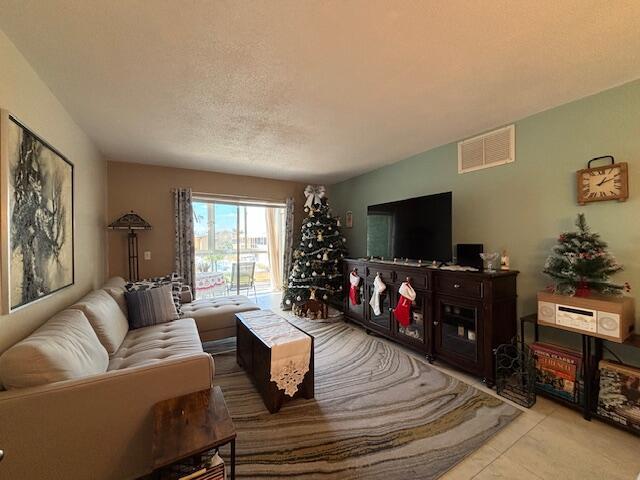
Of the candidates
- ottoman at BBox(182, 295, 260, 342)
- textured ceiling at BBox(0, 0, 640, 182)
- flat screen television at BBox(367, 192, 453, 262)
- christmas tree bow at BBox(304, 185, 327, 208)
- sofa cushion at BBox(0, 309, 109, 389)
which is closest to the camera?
sofa cushion at BBox(0, 309, 109, 389)

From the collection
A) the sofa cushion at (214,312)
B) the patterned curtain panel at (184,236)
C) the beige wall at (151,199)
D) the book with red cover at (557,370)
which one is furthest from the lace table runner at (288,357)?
the beige wall at (151,199)

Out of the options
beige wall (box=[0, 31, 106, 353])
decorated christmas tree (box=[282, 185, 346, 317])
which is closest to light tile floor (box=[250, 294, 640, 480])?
beige wall (box=[0, 31, 106, 353])

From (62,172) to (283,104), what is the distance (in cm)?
185

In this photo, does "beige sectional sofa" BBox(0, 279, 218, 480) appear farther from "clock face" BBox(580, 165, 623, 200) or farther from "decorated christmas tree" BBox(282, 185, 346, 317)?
"clock face" BBox(580, 165, 623, 200)

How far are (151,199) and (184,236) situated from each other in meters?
0.73

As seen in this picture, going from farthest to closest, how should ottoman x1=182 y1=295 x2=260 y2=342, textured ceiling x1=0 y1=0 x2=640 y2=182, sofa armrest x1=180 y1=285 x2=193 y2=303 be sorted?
sofa armrest x1=180 y1=285 x2=193 y2=303 < ottoman x1=182 y1=295 x2=260 y2=342 < textured ceiling x1=0 y1=0 x2=640 y2=182

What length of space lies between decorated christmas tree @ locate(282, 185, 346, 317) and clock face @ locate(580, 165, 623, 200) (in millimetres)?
3110

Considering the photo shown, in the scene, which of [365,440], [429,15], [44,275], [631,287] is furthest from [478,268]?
[44,275]

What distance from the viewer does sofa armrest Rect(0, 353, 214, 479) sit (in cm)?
111

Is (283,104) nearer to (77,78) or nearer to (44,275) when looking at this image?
→ (77,78)

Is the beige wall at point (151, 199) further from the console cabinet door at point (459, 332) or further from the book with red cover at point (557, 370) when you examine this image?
the book with red cover at point (557, 370)

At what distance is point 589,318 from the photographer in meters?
1.88

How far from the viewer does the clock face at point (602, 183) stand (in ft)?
6.49

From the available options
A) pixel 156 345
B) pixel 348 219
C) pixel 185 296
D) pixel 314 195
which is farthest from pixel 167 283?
Result: pixel 348 219
